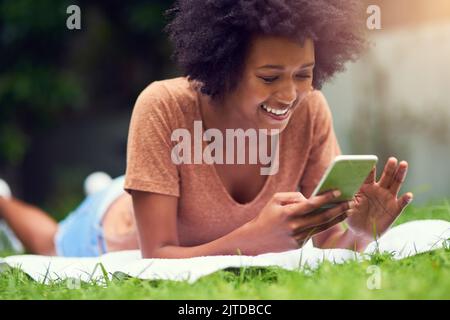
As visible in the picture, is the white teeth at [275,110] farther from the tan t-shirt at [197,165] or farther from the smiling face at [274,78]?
the tan t-shirt at [197,165]

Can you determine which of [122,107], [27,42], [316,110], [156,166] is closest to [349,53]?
[316,110]

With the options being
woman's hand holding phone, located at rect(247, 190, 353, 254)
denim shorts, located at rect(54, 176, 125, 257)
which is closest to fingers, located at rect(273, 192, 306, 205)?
woman's hand holding phone, located at rect(247, 190, 353, 254)

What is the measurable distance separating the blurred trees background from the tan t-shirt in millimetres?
3765

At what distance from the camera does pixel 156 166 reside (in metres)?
2.60

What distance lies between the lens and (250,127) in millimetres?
2656

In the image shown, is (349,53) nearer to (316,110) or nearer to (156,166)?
(316,110)

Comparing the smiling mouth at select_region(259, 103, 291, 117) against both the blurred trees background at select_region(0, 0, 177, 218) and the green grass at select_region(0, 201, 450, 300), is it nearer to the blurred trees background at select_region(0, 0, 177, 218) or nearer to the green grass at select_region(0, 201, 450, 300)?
the green grass at select_region(0, 201, 450, 300)

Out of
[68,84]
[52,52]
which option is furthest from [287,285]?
[52,52]

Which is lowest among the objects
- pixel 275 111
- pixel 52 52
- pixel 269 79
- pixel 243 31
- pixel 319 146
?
pixel 319 146

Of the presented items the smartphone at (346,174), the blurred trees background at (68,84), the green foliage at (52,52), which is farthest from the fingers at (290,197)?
the blurred trees background at (68,84)

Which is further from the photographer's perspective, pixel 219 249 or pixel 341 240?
pixel 341 240

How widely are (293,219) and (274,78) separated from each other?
471mm

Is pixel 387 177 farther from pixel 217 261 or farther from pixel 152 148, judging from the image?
pixel 152 148
